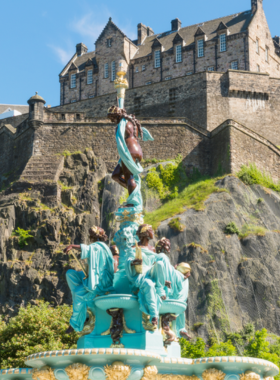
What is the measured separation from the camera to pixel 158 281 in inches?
426

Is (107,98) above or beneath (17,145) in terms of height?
above

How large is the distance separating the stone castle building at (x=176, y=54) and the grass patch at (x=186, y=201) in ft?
49.7

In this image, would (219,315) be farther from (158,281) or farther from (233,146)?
(158,281)

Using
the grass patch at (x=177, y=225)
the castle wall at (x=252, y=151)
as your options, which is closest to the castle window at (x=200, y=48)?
the castle wall at (x=252, y=151)

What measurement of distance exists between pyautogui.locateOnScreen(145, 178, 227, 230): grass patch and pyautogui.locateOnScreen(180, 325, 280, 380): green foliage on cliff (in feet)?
31.7

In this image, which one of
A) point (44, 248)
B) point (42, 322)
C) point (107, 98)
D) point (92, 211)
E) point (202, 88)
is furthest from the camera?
point (107, 98)

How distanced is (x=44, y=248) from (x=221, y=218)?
1133 cm

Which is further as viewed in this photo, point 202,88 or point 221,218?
point 202,88

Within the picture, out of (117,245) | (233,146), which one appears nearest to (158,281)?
(117,245)

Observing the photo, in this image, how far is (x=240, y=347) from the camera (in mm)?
30781

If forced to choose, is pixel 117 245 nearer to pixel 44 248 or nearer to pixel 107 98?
pixel 44 248

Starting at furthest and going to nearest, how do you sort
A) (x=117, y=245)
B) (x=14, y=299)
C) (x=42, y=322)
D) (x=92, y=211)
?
(x=92, y=211) → (x=14, y=299) → (x=42, y=322) → (x=117, y=245)

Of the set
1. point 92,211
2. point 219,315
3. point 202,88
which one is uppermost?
point 202,88

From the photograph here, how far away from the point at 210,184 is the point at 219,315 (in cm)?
1224
